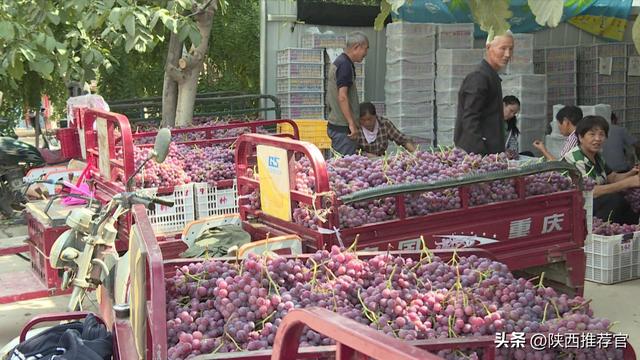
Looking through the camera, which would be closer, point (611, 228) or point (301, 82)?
point (611, 228)

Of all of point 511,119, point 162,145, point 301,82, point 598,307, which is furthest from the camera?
point 301,82

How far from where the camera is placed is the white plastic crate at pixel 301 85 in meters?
10.3

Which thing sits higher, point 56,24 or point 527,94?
point 56,24

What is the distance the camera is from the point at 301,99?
1037cm

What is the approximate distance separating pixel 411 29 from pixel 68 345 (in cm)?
810

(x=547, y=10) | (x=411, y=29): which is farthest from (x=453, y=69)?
(x=547, y=10)

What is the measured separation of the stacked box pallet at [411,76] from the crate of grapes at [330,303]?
7.14 m

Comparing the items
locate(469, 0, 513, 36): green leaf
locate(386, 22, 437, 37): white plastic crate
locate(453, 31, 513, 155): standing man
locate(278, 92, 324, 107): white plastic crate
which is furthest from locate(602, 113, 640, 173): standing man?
locate(469, 0, 513, 36): green leaf

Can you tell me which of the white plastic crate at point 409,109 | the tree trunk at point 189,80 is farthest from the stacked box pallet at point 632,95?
the tree trunk at point 189,80

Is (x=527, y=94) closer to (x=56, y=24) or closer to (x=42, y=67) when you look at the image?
(x=56, y=24)

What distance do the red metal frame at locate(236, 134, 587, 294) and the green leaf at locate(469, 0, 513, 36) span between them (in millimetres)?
2012

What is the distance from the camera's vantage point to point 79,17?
589cm

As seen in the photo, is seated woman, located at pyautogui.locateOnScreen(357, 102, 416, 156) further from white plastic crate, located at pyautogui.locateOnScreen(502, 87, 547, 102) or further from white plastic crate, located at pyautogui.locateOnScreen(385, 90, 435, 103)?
white plastic crate, located at pyautogui.locateOnScreen(502, 87, 547, 102)

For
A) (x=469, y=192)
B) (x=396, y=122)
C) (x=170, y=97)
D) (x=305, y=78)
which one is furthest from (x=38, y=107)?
(x=469, y=192)
